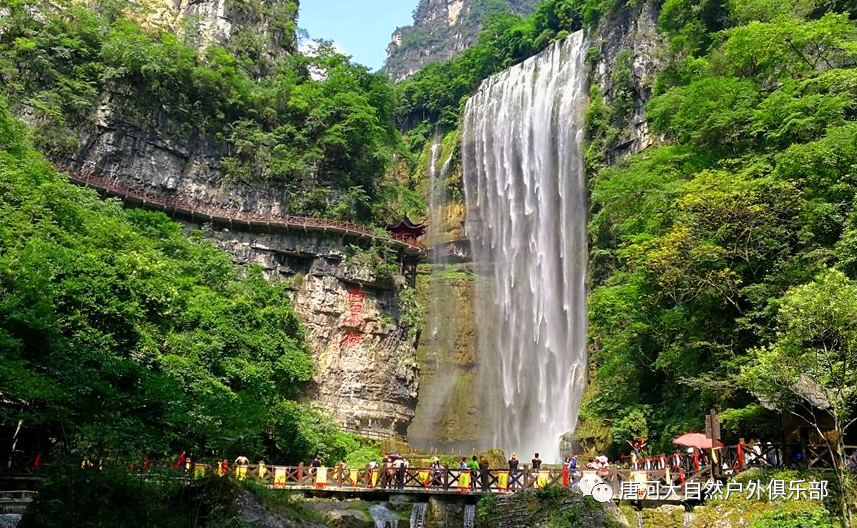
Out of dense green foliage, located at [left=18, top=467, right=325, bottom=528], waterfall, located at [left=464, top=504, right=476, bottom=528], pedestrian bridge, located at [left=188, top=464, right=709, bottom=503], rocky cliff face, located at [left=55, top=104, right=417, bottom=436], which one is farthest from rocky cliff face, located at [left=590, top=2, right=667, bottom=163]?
dense green foliage, located at [left=18, top=467, right=325, bottom=528]

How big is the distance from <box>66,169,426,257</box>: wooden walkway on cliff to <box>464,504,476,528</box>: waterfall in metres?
18.7

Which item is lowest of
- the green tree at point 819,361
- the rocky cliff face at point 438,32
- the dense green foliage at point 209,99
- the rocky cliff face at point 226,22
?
the green tree at point 819,361

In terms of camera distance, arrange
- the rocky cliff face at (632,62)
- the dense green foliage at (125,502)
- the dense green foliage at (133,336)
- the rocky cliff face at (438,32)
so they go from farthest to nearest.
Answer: the rocky cliff face at (438,32)
the rocky cliff face at (632,62)
the dense green foliage at (133,336)
the dense green foliage at (125,502)

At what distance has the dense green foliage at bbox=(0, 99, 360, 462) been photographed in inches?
488

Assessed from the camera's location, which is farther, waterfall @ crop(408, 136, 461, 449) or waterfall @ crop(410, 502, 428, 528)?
waterfall @ crop(408, 136, 461, 449)

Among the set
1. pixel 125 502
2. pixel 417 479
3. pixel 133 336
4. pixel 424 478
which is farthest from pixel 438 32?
pixel 125 502

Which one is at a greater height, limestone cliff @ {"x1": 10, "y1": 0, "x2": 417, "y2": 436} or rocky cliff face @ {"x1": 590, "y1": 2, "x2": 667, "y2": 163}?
rocky cliff face @ {"x1": 590, "y1": 2, "x2": 667, "y2": 163}

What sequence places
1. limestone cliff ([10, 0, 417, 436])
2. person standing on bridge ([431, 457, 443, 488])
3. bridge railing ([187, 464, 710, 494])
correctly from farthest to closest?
limestone cliff ([10, 0, 417, 436]) < person standing on bridge ([431, 457, 443, 488]) < bridge railing ([187, 464, 710, 494])

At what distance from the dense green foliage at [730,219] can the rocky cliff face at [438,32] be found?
66532mm

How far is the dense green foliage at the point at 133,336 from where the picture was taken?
40.7 ft

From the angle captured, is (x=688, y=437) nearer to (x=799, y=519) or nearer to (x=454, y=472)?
(x=799, y=519)

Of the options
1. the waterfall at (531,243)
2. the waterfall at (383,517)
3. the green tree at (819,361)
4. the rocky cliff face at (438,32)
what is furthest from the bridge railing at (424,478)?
the rocky cliff face at (438,32)

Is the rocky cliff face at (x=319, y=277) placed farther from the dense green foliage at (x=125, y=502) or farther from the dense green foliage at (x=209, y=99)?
the dense green foliage at (x=125, y=502)

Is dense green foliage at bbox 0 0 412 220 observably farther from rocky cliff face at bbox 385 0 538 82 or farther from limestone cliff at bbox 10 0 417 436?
rocky cliff face at bbox 385 0 538 82
